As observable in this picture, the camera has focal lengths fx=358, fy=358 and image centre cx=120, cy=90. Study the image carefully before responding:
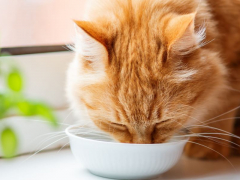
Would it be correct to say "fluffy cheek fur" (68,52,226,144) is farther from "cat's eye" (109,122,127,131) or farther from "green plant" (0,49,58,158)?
"green plant" (0,49,58,158)

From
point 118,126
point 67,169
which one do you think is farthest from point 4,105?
point 67,169

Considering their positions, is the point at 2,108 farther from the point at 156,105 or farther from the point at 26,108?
the point at 156,105

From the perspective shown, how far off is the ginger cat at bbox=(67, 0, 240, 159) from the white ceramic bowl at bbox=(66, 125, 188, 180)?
91 millimetres

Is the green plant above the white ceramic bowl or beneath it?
above

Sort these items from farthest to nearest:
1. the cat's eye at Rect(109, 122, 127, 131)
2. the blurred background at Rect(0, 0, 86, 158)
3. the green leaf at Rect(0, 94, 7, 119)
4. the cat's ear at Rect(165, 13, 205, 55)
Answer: the blurred background at Rect(0, 0, 86, 158) → the cat's eye at Rect(109, 122, 127, 131) → the cat's ear at Rect(165, 13, 205, 55) → the green leaf at Rect(0, 94, 7, 119)

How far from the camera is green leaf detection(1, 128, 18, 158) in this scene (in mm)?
439

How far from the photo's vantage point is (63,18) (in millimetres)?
1873

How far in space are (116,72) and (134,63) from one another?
0.07m

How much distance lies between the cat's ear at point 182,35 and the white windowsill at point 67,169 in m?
0.47

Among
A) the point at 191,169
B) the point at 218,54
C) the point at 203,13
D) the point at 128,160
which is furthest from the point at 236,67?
the point at 128,160

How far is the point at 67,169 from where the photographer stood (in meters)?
1.35

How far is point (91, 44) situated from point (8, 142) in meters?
0.74

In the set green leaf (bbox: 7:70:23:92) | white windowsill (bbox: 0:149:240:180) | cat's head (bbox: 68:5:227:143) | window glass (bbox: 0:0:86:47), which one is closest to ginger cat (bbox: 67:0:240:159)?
cat's head (bbox: 68:5:227:143)

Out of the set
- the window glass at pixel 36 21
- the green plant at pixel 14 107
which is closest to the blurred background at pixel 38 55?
the window glass at pixel 36 21
